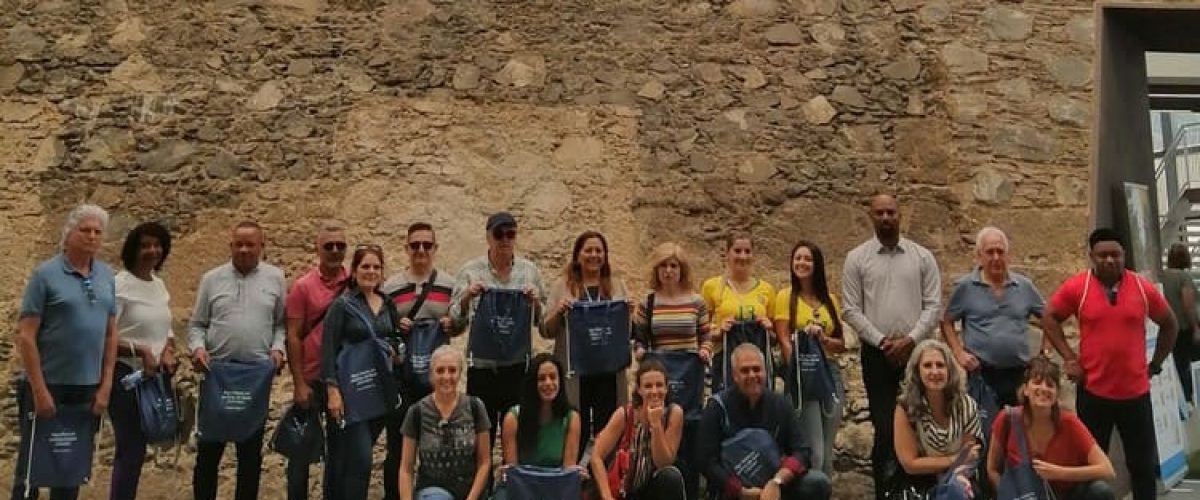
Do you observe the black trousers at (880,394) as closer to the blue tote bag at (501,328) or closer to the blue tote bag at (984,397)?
the blue tote bag at (984,397)

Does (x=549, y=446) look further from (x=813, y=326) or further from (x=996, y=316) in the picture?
(x=996, y=316)

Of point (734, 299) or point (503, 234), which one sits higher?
point (503, 234)

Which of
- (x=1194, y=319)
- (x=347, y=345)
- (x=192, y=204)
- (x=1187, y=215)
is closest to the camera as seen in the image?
(x=347, y=345)

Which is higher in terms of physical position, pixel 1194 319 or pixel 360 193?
pixel 360 193

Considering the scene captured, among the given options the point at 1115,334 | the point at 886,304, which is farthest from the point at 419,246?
the point at 1115,334

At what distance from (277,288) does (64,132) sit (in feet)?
7.08

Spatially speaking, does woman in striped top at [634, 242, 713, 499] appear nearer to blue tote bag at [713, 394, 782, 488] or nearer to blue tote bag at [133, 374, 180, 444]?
blue tote bag at [713, 394, 782, 488]

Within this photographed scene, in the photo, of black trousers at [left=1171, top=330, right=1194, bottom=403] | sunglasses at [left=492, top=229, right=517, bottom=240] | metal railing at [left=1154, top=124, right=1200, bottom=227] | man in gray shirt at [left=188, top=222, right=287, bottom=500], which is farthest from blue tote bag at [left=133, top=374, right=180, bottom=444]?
metal railing at [left=1154, top=124, right=1200, bottom=227]

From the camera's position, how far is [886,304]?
195 inches

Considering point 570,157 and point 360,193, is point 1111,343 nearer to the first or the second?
point 570,157

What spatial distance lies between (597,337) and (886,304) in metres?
1.24

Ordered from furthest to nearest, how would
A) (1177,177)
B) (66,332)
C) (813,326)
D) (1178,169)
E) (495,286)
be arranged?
(1178,169)
(1177,177)
(813,326)
(495,286)
(66,332)

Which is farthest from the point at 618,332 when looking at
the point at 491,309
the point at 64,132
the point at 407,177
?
the point at 64,132

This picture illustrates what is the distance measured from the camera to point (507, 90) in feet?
20.4
